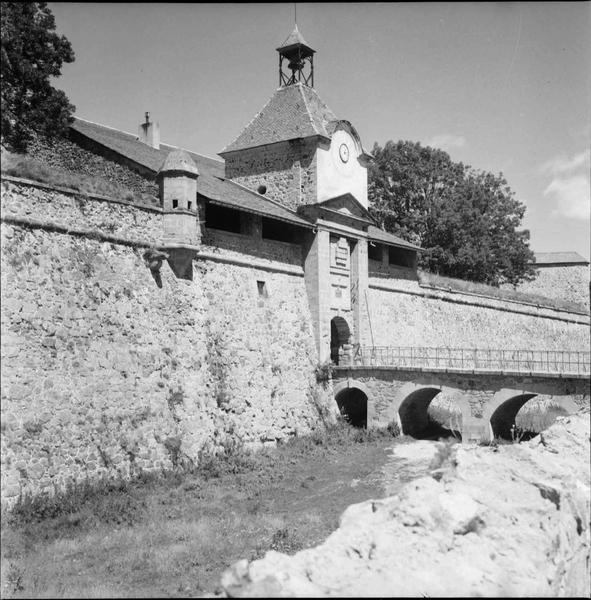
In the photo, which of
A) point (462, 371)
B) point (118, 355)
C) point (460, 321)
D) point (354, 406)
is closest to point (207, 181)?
point (118, 355)

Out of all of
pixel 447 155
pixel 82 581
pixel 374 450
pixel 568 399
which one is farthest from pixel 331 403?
Answer: pixel 447 155

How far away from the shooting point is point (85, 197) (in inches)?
607

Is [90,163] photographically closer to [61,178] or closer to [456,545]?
[61,178]

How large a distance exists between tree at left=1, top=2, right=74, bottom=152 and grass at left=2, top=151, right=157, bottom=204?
1897 millimetres

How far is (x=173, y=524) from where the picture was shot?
42.8 feet

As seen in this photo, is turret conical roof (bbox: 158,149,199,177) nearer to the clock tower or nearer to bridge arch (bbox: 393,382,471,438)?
the clock tower

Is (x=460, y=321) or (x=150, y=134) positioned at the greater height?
(x=150, y=134)

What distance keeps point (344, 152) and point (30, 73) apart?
11.6 meters

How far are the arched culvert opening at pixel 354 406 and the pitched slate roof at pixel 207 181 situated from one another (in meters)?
6.40

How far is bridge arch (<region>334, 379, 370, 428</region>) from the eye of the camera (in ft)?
75.3

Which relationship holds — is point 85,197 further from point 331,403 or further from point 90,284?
point 331,403

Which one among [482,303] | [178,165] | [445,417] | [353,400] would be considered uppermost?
[178,165]

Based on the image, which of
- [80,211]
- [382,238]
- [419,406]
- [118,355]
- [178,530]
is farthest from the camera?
[382,238]

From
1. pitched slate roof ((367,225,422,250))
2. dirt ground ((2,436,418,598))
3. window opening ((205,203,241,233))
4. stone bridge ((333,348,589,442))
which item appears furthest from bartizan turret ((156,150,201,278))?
pitched slate roof ((367,225,422,250))
